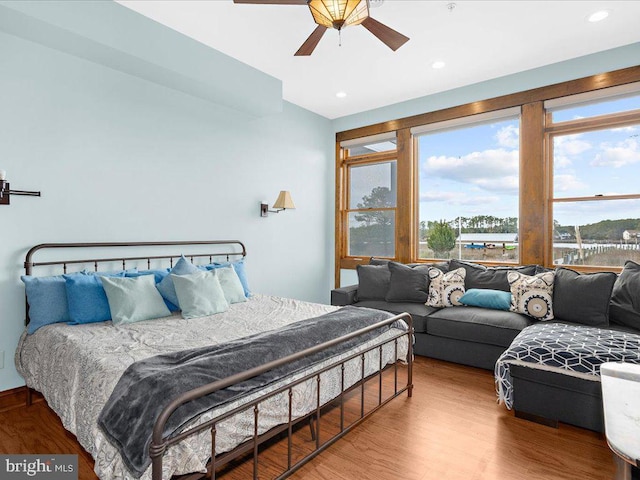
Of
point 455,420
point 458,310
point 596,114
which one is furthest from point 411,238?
point 455,420

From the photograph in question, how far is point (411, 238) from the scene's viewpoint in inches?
199

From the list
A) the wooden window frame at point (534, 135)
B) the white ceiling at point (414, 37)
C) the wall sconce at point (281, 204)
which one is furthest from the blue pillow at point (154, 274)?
the wooden window frame at point (534, 135)

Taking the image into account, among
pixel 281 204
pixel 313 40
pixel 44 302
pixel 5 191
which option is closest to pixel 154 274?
pixel 44 302

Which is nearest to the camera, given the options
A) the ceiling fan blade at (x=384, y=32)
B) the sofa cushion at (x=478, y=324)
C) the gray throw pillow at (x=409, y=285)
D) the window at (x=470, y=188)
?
the ceiling fan blade at (x=384, y=32)

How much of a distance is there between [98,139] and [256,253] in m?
2.14

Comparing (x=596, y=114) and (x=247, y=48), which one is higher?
(x=247, y=48)

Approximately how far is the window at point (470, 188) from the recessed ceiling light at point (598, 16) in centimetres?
118

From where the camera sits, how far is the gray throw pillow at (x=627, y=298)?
306 centimetres

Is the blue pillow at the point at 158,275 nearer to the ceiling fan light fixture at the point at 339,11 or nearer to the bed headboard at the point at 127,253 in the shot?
the bed headboard at the point at 127,253

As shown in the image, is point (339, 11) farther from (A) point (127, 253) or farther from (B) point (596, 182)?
(B) point (596, 182)

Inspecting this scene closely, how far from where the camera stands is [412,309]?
13.0 ft

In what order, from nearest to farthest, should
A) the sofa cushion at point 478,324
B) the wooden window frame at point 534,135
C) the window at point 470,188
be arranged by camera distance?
the sofa cushion at point 478,324 < the wooden window frame at point 534,135 < the window at point 470,188

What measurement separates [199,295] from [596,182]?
163 inches

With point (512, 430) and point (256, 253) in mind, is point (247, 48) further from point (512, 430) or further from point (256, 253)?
point (512, 430)
